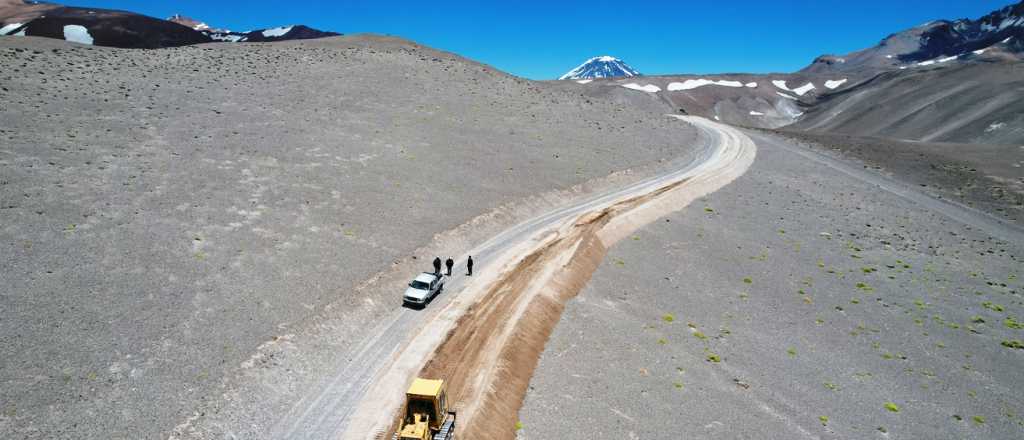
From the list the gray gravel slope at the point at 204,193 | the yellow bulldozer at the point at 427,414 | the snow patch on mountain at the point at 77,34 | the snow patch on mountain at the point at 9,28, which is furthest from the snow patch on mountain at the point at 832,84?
the snow patch on mountain at the point at 9,28

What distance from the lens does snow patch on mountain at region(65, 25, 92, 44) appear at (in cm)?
13438

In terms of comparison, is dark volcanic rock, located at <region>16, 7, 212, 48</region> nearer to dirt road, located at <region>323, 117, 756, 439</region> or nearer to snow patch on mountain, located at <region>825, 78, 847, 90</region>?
dirt road, located at <region>323, 117, 756, 439</region>

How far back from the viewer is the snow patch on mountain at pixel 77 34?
5290 inches

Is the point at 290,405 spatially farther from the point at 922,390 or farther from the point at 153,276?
the point at 922,390

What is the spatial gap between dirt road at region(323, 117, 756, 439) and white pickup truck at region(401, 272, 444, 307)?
0.65 meters

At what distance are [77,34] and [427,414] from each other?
570 ft

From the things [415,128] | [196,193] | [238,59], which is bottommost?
[196,193]

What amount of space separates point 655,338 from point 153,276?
25.0m

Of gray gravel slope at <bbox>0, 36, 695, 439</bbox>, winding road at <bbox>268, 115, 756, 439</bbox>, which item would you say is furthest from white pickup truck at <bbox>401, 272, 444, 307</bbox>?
gray gravel slope at <bbox>0, 36, 695, 439</bbox>

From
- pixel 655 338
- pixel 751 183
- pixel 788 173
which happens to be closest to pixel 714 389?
pixel 655 338

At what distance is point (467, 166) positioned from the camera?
50.2 meters

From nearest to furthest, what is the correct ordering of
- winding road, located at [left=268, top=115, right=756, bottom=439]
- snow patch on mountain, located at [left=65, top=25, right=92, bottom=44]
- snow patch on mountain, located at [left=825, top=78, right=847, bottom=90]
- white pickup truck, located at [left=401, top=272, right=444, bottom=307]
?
winding road, located at [left=268, top=115, right=756, bottom=439]
white pickup truck, located at [left=401, top=272, right=444, bottom=307]
snow patch on mountain, located at [left=65, top=25, right=92, bottom=44]
snow patch on mountain, located at [left=825, top=78, right=847, bottom=90]

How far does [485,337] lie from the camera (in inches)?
958

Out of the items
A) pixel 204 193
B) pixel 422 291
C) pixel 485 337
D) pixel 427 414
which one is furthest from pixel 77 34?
pixel 427 414
